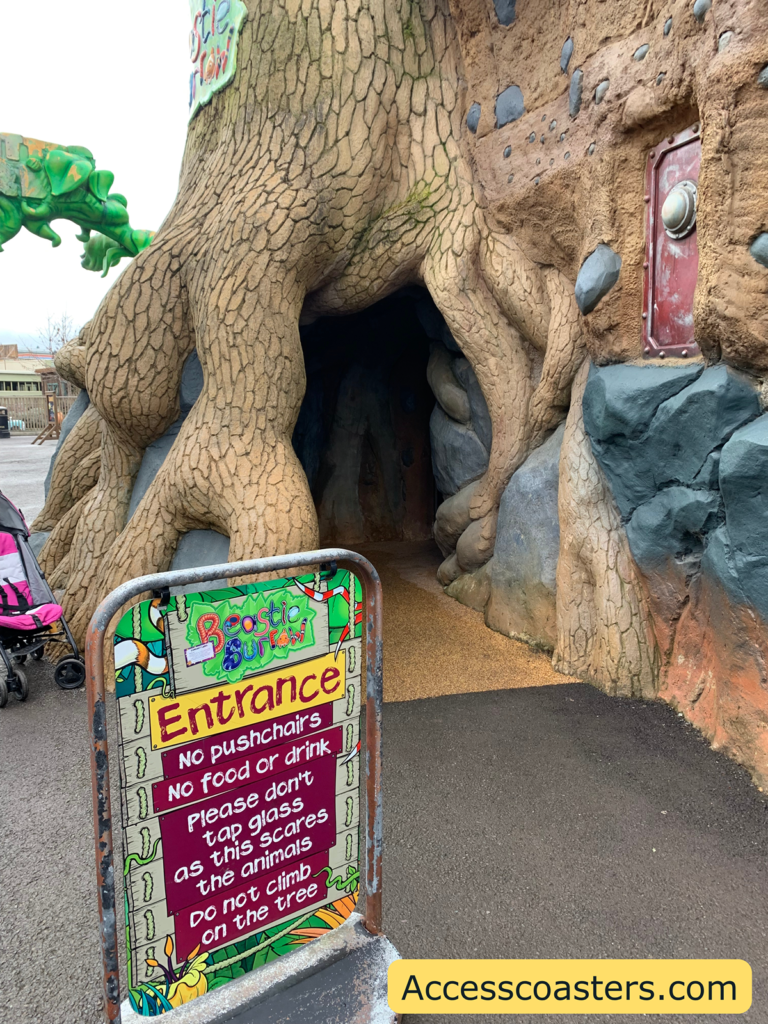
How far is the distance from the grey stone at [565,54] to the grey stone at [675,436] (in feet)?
5.59

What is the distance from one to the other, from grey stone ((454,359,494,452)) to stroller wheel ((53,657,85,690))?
3.12 m

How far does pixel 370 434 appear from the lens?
293 inches

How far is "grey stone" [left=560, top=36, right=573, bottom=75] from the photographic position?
3.71 metres

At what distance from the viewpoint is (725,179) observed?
8.78 feet

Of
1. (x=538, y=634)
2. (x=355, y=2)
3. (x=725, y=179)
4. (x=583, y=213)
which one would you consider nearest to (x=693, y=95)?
(x=725, y=179)

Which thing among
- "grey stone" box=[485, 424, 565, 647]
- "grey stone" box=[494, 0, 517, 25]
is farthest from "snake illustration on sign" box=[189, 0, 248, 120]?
"grey stone" box=[485, 424, 565, 647]

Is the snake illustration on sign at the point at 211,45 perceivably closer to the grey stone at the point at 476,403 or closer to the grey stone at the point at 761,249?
the grey stone at the point at 476,403

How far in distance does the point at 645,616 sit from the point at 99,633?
9.64ft

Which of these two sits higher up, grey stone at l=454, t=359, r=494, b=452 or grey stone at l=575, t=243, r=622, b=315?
grey stone at l=575, t=243, r=622, b=315

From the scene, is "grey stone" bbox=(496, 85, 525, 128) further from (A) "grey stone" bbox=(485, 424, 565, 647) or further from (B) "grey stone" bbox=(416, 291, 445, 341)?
(A) "grey stone" bbox=(485, 424, 565, 647)

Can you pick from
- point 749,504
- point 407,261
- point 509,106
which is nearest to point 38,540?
point 407,261

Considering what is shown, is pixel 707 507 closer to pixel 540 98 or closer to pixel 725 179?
pixel 725 179

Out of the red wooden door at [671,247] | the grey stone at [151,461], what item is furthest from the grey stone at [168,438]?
the red wooden door at [671,247]

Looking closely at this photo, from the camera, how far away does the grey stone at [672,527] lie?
307 centimetres
